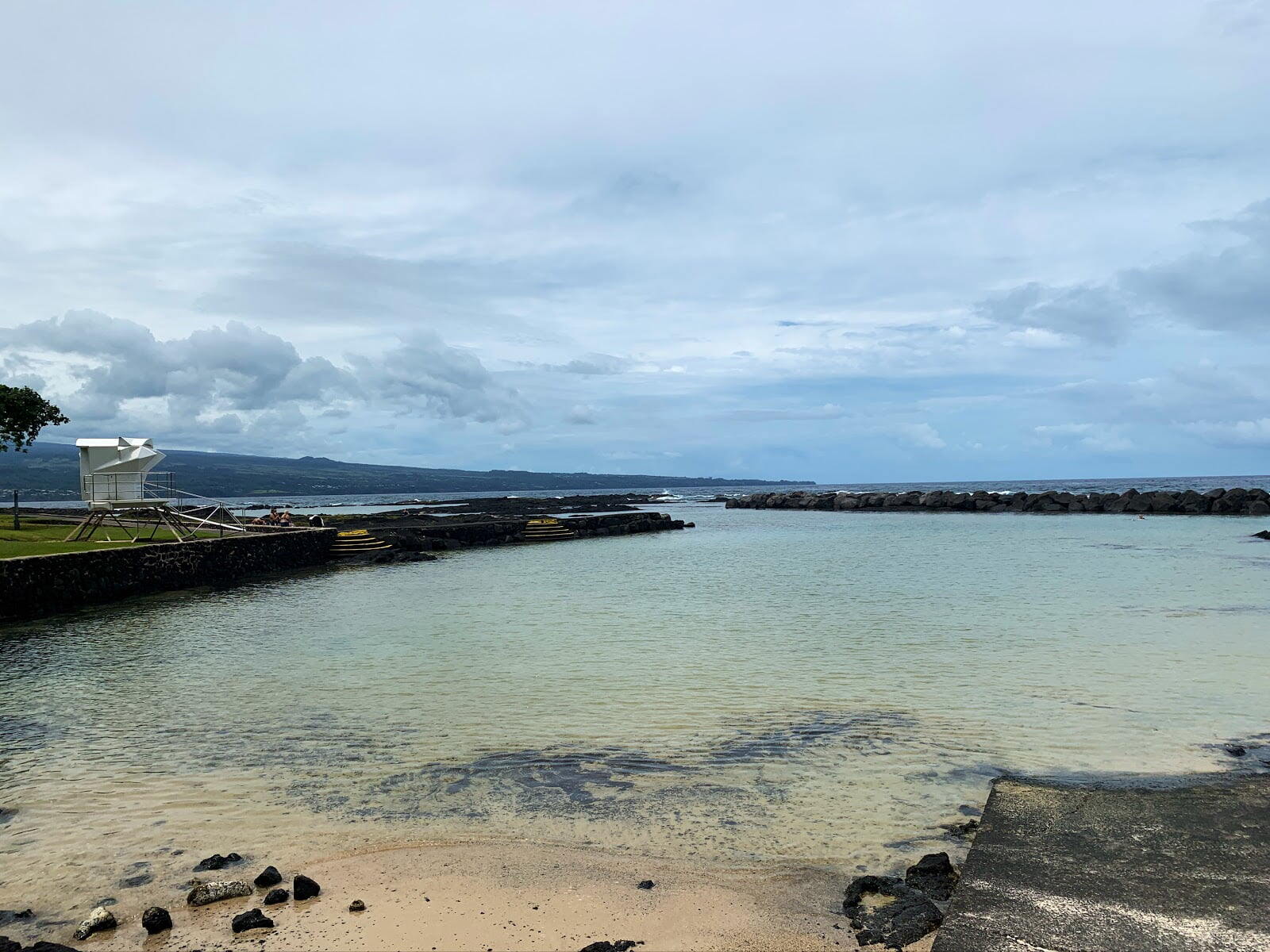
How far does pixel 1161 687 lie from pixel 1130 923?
7.86 meters

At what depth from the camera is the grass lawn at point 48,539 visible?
21375 millimetres

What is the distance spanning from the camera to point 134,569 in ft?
76.6

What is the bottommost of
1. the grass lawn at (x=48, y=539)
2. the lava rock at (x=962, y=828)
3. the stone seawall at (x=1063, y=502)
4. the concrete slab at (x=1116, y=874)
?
the lava rock at (x=962, y=828)

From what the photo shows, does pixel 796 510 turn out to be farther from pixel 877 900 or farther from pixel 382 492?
pixel 382 492

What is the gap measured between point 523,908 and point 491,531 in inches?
1697

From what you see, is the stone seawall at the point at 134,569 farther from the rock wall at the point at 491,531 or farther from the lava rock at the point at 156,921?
the lava rock at the point at 156,921

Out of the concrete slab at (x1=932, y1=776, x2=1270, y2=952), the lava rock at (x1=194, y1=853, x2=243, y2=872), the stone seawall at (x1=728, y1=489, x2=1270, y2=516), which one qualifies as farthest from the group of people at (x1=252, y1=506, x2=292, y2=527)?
the stone seawall at (x1=728, y1=489, x2=1270, y2=516)

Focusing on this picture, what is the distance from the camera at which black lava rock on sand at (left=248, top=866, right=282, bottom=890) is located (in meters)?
5.39

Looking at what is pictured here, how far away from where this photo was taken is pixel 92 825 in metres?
6.52

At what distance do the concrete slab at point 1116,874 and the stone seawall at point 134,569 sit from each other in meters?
20.6

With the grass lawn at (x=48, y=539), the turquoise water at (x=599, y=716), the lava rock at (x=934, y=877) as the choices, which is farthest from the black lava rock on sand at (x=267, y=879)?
the grass lawn at (x=48, y=539)

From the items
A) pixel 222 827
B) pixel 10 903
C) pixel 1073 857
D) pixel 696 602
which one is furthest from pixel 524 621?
pixel 1073 857

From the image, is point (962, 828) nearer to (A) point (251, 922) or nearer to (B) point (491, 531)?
(A) point (251, 922)

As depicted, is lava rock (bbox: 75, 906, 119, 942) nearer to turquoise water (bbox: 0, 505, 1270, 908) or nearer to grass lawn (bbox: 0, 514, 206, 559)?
turquoise water (bbox: 0, 505, 1270, 908)
